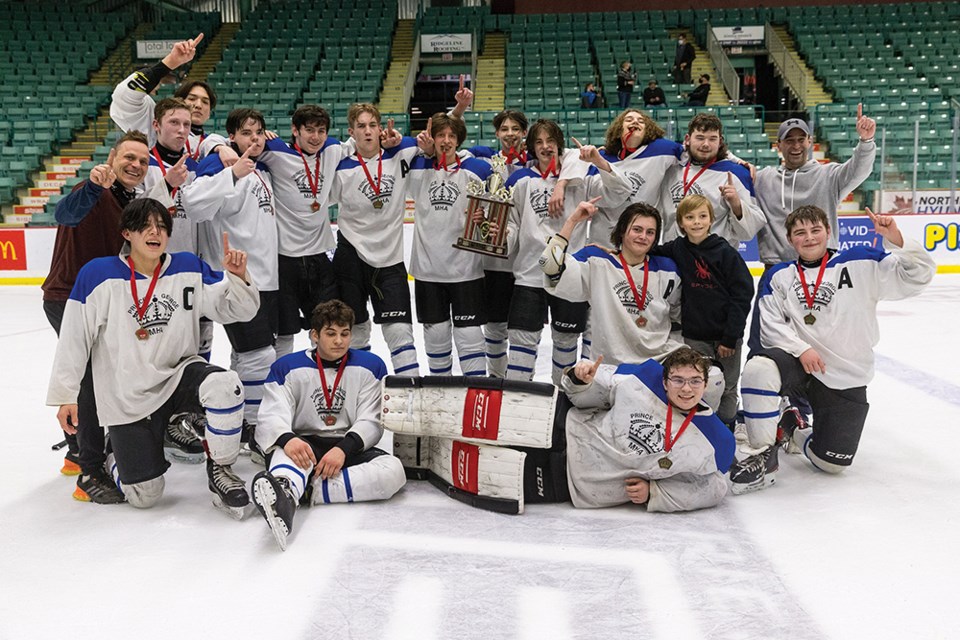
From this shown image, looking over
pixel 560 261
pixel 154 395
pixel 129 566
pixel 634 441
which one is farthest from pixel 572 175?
pixel 129 566

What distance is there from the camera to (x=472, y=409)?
3.04m

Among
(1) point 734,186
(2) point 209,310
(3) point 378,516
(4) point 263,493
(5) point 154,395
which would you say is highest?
(1) point 734,186

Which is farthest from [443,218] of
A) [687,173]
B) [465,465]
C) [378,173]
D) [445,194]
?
[465,465]

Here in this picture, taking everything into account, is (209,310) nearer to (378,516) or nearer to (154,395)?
(154,395)

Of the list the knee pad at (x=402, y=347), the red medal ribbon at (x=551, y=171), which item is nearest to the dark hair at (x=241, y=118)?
the knee pad at (x=402, y=347)

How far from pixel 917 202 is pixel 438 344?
800 centimetres

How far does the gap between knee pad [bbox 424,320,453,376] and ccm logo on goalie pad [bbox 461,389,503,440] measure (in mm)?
1020

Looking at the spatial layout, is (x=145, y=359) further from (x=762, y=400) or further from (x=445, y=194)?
(x=762, y=400)

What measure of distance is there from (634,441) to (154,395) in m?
1.74

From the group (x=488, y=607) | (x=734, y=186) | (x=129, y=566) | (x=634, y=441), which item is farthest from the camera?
(x=734, y=186)

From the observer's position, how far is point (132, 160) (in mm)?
3287

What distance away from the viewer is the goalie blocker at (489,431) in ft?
9.76

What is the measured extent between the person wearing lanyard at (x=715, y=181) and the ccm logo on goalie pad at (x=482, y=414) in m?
1.42

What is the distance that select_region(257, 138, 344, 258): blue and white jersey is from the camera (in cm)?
390
